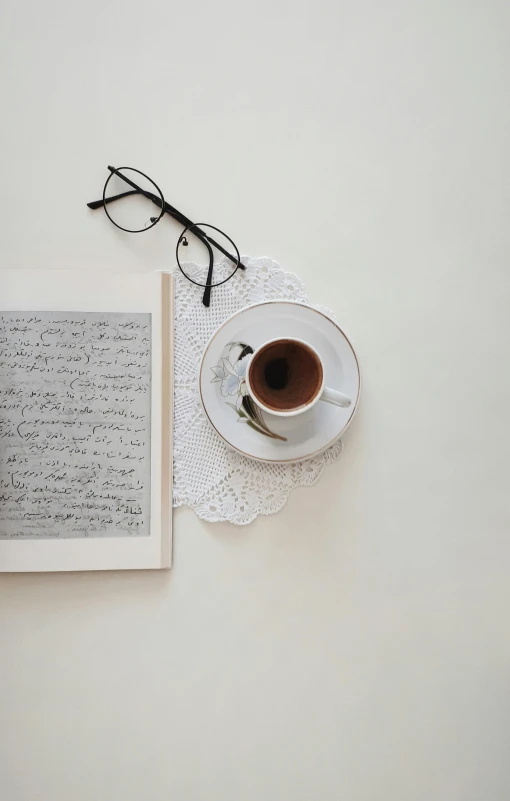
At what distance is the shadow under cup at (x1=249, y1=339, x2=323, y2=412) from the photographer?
0.89m

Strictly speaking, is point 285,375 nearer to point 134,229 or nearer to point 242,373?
point 242,373

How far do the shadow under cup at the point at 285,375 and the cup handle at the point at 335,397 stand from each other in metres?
0.01

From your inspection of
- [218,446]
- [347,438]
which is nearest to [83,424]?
[218,446]

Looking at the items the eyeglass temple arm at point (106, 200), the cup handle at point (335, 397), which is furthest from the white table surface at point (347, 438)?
the cup handle at point (335, 397)

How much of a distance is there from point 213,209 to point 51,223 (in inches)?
10.3

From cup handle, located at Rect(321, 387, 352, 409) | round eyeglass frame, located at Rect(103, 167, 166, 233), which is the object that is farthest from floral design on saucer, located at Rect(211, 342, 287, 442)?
round eyeglass frame, located at Rect(103, 167, 166, 233)

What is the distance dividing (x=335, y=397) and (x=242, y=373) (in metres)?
0.15

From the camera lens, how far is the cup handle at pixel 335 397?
34.5 inches

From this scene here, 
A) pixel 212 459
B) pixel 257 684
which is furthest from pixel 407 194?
pixel 257 684

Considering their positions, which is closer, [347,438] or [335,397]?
[335,397]

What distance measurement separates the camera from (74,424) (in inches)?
36.6

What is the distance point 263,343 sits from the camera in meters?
0.93

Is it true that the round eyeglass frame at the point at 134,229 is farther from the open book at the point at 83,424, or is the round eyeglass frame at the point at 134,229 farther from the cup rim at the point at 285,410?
the cup rim at the point at 285,410

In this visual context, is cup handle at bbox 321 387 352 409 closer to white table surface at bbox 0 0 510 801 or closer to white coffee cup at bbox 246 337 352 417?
white coffee cup at bbox 246 337 352 417
